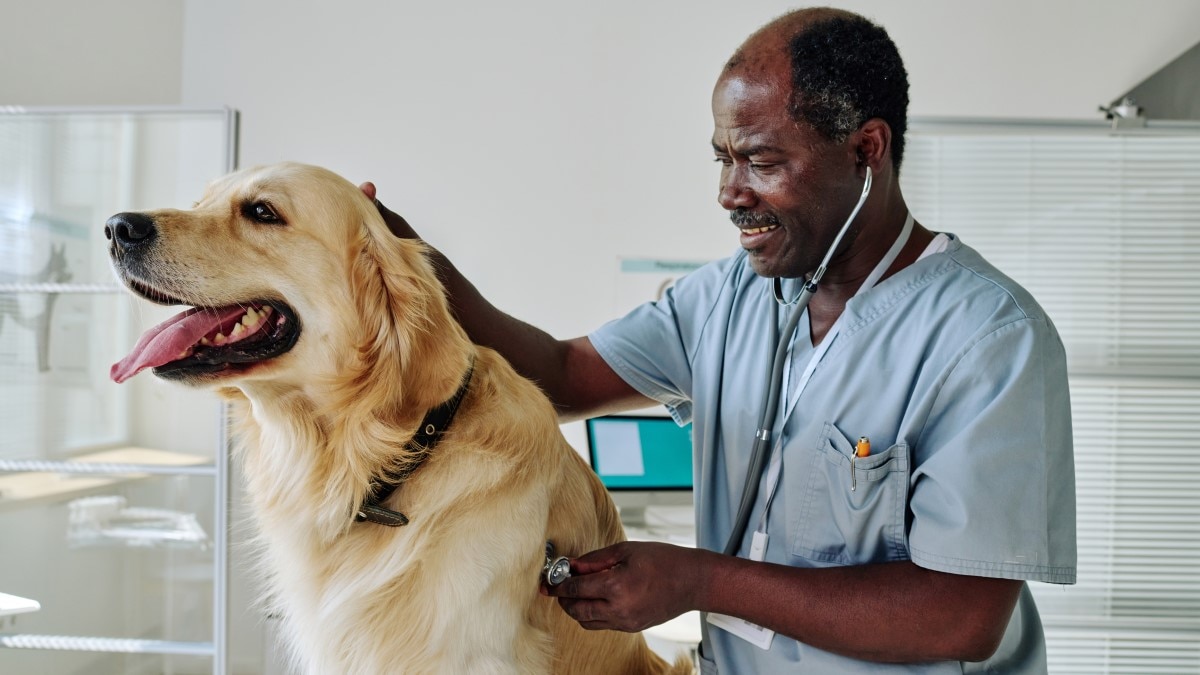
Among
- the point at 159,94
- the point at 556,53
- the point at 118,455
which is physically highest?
the point at 556,53

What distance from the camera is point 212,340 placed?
42.5 inches

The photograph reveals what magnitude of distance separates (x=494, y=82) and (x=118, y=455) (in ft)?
6.88

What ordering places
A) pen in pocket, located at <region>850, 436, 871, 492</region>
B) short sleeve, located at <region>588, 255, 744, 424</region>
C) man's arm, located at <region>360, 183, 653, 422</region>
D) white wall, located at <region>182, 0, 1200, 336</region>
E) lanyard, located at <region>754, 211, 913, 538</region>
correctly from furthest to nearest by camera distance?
white wall, located at <region>182, 0, 1200, 336</region>
short sleeve, located at <region>588, 255, 744, 424</region>
man's arm, located at <region>360, 183, 653, 422</region>
lanyard, located at <region>754, 211, 913, 538</region>
pen in pocket, located at <region>850, 436, 871, 492</region>

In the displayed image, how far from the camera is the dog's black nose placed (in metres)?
1.05

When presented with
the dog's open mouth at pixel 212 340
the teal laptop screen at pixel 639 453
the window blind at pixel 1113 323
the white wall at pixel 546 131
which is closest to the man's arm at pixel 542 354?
the dog's open mouth at pixel 212 340

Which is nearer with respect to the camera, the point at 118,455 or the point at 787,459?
the point at 787,459

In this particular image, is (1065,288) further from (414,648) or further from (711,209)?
(414,648)

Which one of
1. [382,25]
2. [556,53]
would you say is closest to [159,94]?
[382,25]

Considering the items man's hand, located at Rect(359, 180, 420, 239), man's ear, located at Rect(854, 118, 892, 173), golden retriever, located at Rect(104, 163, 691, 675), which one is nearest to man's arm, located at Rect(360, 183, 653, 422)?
man's hand, located at Rect(359, 180, 420, 239)

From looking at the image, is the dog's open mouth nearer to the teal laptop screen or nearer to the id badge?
the id badge

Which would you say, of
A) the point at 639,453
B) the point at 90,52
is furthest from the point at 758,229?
the point at 90,52

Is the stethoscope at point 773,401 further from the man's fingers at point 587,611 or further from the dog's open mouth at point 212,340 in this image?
the dog's open mouth at point 212,340

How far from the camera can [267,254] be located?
3.73ft

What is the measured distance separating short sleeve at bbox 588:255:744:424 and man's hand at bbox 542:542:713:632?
441mm
